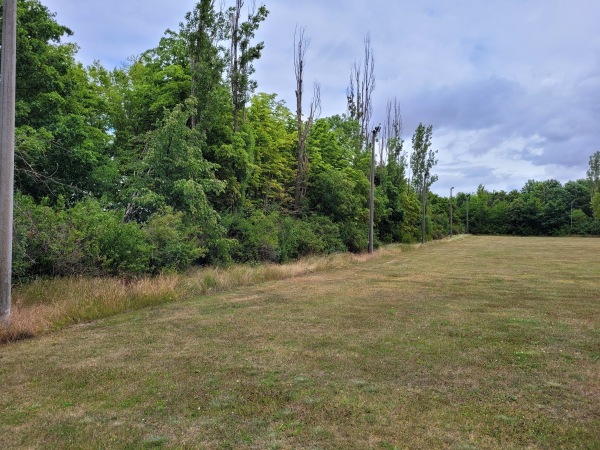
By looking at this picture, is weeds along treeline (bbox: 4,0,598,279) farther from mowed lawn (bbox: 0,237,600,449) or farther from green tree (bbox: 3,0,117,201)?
mowed lawn (bbox: 0,237,600,449)

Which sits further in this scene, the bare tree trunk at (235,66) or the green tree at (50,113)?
the bare tree trunk at (235,66)

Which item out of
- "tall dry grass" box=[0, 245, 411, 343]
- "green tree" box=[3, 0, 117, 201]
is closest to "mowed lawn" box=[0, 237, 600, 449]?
"tall dry grass" box=[0, 245, 411, 343]

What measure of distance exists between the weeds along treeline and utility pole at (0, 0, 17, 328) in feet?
7.21

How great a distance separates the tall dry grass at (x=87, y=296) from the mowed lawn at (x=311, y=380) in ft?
1.43

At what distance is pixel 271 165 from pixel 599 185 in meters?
97.1

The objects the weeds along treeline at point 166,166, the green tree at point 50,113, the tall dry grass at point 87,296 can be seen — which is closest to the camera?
the tall dry grass at point 87,296

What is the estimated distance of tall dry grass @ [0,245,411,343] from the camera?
744 centimetres

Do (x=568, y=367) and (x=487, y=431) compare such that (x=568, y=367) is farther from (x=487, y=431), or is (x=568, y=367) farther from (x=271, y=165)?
(x=271, y=165)

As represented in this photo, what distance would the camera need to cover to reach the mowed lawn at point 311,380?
12.0 ft

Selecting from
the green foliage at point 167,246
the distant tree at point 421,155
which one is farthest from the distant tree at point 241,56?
the distant tree at point 421,155

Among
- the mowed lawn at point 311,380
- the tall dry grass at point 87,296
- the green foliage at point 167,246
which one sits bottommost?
the mowed lawn at point 311,380

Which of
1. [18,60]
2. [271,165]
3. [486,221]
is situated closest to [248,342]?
[18,60]

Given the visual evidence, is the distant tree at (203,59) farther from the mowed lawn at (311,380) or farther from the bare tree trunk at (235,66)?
the mowed lawn at (311,380)

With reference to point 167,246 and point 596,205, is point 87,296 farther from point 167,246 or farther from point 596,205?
point 596,205
